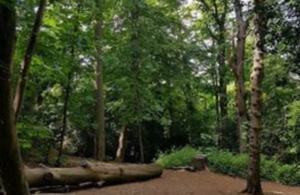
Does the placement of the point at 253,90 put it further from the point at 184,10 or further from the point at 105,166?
the point at 184,10

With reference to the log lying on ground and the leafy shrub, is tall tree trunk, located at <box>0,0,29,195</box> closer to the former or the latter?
the log lying on ground

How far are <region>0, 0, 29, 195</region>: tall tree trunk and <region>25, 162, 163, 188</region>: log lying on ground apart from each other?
5887 millimetres

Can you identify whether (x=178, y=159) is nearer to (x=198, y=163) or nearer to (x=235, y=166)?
(x=198, y=163)

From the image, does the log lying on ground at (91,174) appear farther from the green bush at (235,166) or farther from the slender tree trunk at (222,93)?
the slender tree trunk at (222,93)

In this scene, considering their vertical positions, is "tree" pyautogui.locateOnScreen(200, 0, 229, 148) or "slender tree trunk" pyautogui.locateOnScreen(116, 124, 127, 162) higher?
"tree" pyautogui.locateOnScreen(200, 0, 229, 148)

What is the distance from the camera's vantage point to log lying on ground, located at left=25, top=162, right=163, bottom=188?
27.7ft

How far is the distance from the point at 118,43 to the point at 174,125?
7.19 metres

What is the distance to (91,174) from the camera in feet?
31.7

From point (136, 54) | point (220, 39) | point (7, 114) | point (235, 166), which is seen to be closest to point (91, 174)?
point (136, 54)

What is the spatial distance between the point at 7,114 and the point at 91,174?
24.7 ft

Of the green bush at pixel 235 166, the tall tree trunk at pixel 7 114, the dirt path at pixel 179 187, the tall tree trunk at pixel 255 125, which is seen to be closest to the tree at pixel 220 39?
the green bush at pixel 235 166

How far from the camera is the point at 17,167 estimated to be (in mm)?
2422

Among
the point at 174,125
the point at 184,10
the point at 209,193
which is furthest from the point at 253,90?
the point at 184,10

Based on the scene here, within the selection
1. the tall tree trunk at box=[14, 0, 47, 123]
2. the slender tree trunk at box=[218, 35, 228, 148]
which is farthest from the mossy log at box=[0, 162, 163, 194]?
the slender tree trunk at box=[218, 35, 228, 148]
